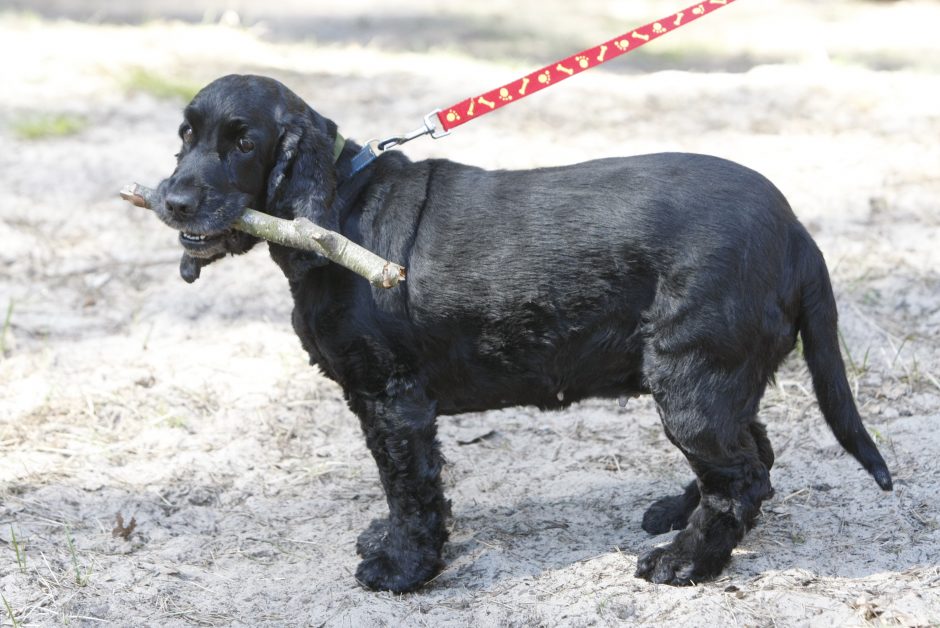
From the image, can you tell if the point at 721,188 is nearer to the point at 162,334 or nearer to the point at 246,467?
the point at 246,467

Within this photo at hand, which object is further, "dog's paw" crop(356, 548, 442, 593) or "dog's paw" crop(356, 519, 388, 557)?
"dog's paw" crop(356, 519, 388, 557)

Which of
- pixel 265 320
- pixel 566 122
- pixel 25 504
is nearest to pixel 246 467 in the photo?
pixel 25 504

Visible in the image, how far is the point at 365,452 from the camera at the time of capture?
4.77 meters

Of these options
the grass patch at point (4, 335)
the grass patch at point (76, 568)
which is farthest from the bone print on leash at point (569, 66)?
the grass patch at point (4, 335)

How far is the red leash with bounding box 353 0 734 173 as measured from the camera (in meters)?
3.86

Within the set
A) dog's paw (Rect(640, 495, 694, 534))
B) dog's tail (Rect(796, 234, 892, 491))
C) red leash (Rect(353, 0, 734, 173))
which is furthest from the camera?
dog's paw (Rect(640, 495, 694, 534))

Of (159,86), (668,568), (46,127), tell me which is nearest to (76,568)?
(668,568)

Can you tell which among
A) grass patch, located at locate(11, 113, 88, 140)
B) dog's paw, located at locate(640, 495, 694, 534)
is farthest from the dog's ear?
grass patch, located at locate(11, 113, 88, 140)

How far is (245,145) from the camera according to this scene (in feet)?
11.7

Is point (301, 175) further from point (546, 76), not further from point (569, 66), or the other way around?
point (569, 66)

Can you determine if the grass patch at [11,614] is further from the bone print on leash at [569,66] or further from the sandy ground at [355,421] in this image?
the bone print on leash at [569,66]

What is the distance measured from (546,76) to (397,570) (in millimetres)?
1889

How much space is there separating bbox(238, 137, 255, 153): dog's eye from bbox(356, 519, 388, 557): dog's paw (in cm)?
147

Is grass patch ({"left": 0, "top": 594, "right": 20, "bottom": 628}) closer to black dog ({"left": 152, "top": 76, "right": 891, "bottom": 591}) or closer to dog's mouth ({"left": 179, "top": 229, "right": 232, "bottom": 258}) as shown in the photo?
black dog ({"left": 152, "top": 76, "right": 891, "bottom": 591})
